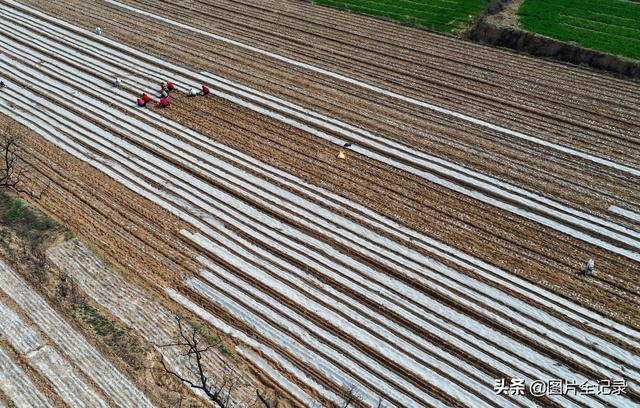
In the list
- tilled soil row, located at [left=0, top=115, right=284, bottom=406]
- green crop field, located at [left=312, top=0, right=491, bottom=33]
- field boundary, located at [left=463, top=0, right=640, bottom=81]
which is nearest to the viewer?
tilled soil row, located at [left=0, top=115, right=284, bottom=406]

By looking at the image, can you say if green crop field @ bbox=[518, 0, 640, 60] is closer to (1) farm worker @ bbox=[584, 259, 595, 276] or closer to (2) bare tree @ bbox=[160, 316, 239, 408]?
(1) farm worker @ bbox=[584, 259, 595, 276]

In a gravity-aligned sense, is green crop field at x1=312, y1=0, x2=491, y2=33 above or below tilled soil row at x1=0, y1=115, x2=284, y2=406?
above

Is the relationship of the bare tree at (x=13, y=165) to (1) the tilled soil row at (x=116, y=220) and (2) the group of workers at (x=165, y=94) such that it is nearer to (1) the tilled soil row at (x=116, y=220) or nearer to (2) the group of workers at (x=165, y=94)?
(1) the tilled soil row at (x=116, y=220)

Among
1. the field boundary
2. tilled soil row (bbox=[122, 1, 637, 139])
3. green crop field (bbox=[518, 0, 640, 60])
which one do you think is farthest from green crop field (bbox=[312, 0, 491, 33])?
tilled soil row (bbox=[122, 1, 637, 139])

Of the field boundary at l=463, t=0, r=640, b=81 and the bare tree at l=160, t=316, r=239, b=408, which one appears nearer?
the bare tree at l=160, t=316, r=239, b=408

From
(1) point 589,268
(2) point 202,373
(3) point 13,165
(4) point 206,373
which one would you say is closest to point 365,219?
(1) point 589,268

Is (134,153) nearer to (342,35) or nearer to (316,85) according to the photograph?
(316,85)

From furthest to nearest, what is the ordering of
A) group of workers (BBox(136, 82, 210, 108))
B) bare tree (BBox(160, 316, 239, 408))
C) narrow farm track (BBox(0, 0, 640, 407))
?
group of workers (BBox(136, 82, 210, 108)) → narrow farm track (BBox(0, 0, 640, 407)) → bare tree (BBox(160, 316, 239, 408))
